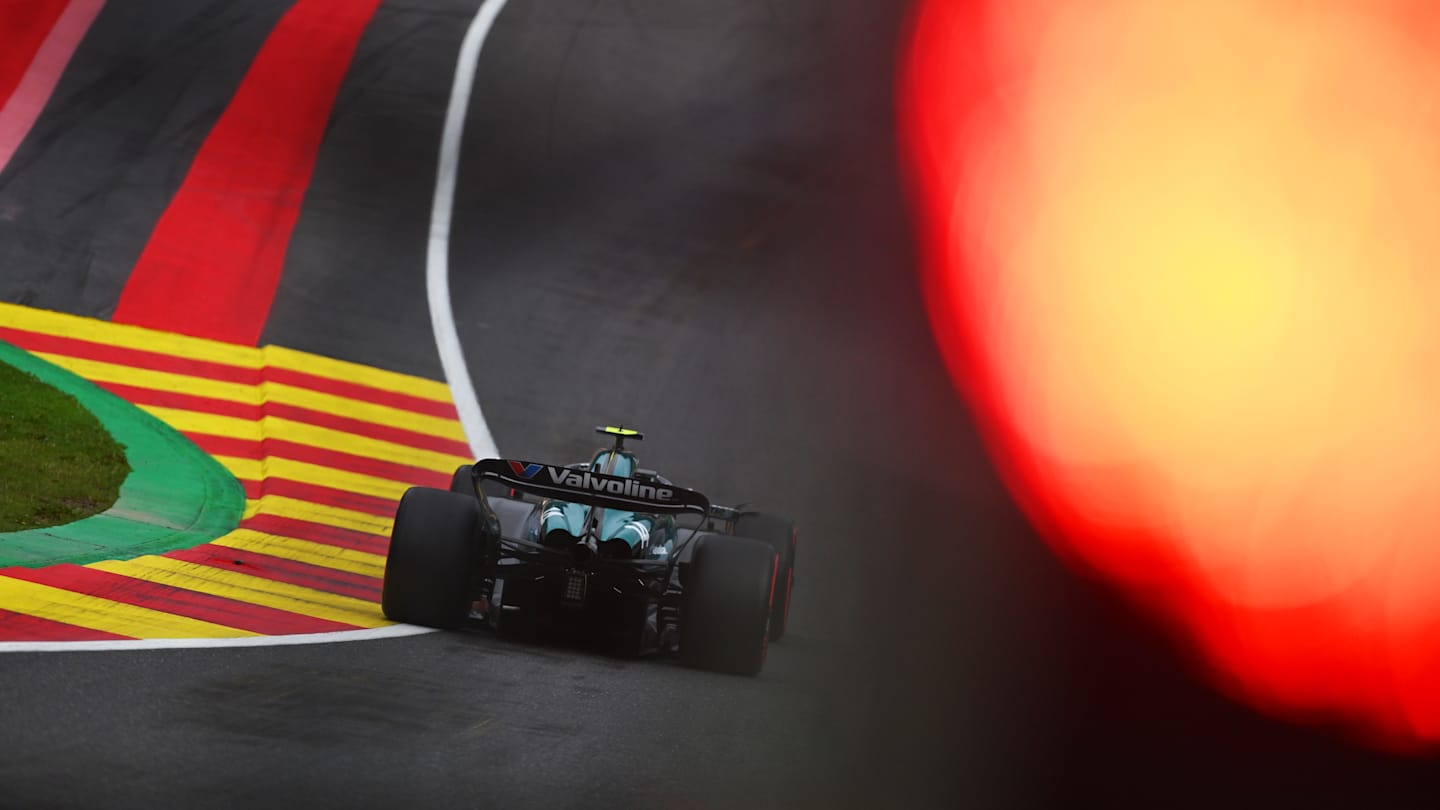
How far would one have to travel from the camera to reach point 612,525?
10.5m

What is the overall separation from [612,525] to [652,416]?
22.7 ft

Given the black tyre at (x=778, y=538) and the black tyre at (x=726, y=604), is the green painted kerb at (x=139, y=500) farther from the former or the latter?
the black tyre at (x=778, y=538)

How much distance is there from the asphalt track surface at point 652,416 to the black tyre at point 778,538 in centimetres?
53

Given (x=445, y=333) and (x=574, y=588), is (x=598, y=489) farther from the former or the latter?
(x=445, y=333)

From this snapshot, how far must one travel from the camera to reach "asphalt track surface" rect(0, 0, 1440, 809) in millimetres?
6488

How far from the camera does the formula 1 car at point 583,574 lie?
9.99 m

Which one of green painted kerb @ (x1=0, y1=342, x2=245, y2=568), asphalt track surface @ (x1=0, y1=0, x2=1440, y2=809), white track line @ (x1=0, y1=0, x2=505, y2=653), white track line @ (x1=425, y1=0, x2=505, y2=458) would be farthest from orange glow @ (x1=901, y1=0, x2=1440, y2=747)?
white track line @ (x1=425, y1=0, x2=505, y2=458)

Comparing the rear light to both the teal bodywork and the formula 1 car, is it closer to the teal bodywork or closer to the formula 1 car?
the formula 1 car

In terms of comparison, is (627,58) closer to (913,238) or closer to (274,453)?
(913,238)

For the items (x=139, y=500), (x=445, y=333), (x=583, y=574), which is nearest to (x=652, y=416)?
(x=445, y=333)

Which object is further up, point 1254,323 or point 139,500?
point 1254,323

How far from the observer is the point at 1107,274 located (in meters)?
7.62

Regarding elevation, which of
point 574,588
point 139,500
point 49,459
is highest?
point 49,459

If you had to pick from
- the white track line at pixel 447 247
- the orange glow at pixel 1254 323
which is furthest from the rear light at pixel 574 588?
the white track line at pixel 447 247
